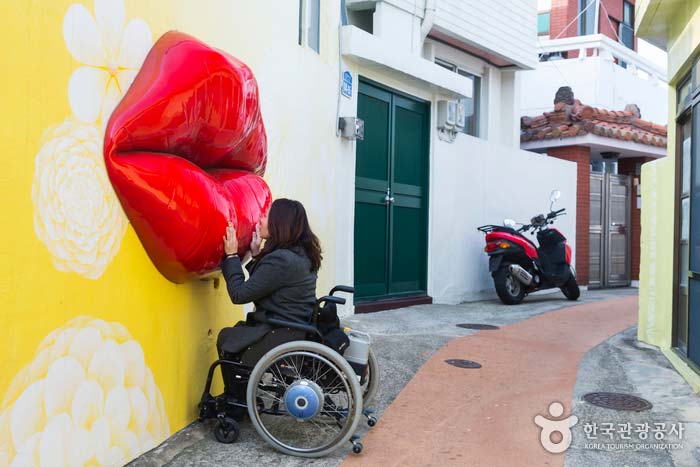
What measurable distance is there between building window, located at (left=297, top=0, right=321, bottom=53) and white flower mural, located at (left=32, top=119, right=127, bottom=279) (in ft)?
11.5

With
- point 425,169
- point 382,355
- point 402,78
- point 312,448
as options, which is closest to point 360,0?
point 402,78

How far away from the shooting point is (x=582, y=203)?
1297 centimetres

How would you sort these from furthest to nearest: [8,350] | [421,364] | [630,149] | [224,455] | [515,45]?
[630,149] < [515,45] < [421,364] < [224,455] < [8,350]

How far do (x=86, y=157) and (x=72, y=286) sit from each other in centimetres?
53

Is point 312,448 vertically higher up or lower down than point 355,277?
lower down

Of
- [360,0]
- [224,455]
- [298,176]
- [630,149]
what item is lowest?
[224,455]

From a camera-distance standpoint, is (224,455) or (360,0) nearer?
(224,455)

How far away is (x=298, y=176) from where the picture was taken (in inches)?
231

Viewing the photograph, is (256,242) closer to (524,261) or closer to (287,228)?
(287,228)

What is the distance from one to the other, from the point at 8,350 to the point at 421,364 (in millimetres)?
3732

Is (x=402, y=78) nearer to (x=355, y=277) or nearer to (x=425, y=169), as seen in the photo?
(x=425, y=169)

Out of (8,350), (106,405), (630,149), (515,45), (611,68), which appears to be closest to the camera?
(8,350)

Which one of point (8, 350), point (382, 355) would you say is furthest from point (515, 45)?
point (8, 350)

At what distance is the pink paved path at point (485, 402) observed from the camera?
3.56 meters
